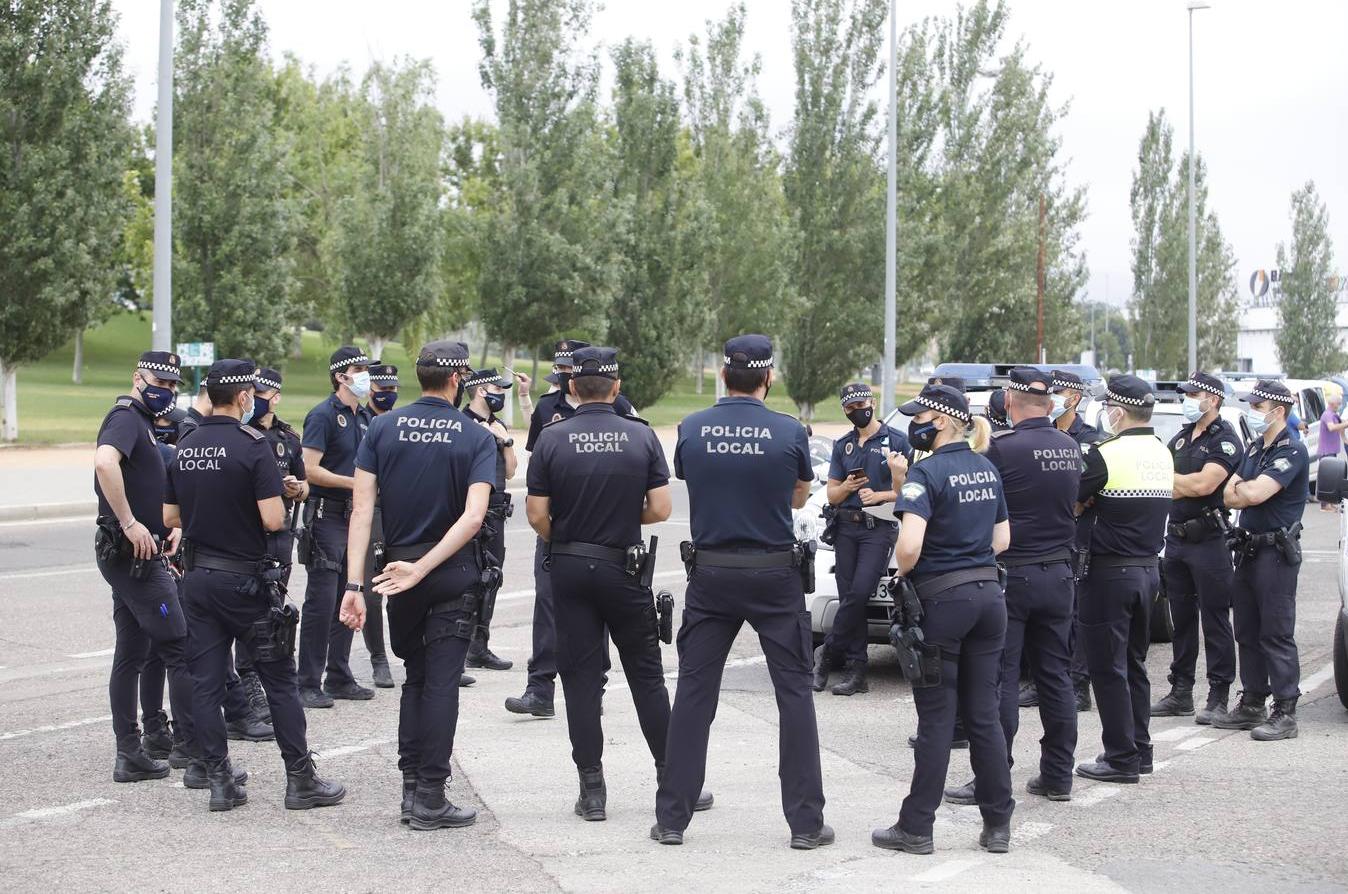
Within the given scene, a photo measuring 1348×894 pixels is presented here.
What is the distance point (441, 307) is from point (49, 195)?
85.7ft

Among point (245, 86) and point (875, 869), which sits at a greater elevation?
point (245, 86)

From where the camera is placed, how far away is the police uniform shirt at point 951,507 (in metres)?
6.02

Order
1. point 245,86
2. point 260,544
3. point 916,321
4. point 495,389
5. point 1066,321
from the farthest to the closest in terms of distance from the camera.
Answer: point 1066,321, point 916,321, point 245,86, point 495,389, point 260,544

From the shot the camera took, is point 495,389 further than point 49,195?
No

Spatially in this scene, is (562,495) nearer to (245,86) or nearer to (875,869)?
(875,869)

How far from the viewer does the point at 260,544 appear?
6613 millimetres

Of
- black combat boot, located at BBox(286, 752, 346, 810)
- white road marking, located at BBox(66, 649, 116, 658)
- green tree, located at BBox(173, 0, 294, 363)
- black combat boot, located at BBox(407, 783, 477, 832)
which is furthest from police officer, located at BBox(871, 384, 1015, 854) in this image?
green tree, located at BBox(173, 0, 294, 363)

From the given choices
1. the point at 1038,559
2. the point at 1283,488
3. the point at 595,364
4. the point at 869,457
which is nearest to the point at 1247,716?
the point at 1283,488

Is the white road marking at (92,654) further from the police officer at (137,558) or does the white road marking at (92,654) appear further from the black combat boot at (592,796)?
the black combat boot at (592,796)

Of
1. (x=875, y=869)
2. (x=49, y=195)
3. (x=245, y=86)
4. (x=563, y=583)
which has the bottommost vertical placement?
(x=875, y=869)

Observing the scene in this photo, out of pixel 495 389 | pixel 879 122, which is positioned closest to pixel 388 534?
pixel 495 389

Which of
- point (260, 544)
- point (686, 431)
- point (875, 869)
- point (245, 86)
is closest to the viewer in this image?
point (875, 869)

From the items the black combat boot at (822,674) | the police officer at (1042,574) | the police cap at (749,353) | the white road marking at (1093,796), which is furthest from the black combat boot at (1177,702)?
the police cap at (749,353)

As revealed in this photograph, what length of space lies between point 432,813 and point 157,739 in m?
1.90
